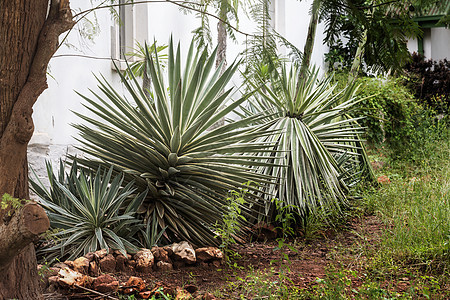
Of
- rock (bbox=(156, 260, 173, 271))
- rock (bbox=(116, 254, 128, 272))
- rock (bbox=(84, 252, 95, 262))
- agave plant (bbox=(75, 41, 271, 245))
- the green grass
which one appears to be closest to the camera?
rock (bbox=(84, 252, 95, 262))

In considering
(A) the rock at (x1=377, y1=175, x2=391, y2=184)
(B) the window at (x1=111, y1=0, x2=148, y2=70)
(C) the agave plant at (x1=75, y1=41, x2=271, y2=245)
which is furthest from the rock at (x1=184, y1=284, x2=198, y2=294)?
(A) the rock at (x1=377, y1=175, x2=391, y2=184)

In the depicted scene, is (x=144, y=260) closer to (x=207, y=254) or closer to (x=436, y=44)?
(x=207, y=254)

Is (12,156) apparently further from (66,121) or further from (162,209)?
(66,121)

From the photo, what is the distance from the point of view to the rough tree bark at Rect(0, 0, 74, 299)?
1985 millimetres

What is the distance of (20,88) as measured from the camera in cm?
208

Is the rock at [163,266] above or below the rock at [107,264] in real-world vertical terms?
below

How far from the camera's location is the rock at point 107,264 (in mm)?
2896

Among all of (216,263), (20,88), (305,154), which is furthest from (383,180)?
(20,88)

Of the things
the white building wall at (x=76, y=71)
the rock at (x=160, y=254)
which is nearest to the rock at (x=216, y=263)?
the rock at (x=160, y=254)

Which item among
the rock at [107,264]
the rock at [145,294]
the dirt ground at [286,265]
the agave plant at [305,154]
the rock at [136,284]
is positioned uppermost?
the agave plant at [305,154]

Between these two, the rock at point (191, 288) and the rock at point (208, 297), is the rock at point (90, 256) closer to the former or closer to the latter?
the rock at point (191, 288)

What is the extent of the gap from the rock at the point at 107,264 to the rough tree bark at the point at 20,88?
0.71 metres

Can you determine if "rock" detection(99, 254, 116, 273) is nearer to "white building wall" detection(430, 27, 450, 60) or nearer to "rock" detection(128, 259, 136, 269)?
"rock" detection(128, 259, 136, 269)

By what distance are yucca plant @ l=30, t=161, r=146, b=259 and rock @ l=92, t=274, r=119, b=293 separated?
360 millimetres
